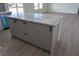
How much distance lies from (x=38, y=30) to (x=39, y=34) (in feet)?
0.37

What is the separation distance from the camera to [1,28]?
158 inches

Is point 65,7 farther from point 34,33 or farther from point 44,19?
point 34,33

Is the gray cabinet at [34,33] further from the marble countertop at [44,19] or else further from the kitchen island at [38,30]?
the marble countertop at [44,19]

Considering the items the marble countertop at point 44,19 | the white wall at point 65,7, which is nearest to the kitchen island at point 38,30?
the marble countertop at point 44,19

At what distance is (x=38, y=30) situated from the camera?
8.31 feet

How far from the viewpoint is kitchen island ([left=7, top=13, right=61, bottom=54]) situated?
2.35 metres

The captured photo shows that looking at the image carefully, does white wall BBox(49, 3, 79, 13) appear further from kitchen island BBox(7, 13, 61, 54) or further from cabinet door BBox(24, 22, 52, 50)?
cabinet door BBox(24, 22, 52, 50)

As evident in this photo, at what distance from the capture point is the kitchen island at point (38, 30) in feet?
7.72

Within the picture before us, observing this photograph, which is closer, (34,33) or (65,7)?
(34,33)

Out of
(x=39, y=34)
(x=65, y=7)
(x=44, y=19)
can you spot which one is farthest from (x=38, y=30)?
(x=65, y=7)

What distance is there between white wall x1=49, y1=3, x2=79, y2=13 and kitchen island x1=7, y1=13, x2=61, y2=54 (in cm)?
532

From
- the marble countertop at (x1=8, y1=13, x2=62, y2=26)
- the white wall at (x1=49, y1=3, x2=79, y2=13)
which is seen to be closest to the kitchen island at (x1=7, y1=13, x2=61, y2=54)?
the marble countertop at (x1=8, y1=13, x2=62, y2=26)

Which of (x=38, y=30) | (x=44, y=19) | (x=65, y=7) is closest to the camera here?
(x=38, y=30)

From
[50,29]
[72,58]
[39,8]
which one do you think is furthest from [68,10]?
[72,58]
